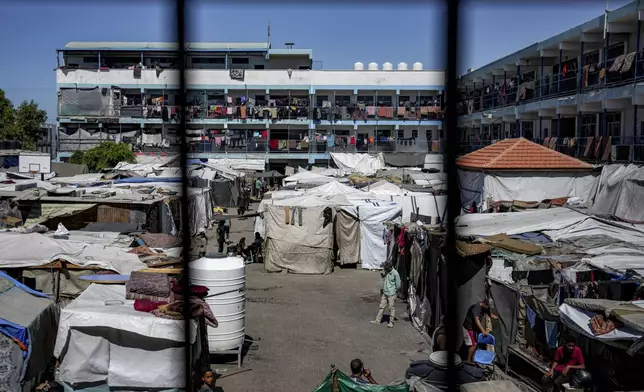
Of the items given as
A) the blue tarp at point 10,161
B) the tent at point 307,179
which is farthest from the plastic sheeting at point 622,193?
the blue tarp at point 10,161

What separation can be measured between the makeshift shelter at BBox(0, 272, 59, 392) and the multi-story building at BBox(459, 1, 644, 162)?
7528 millimetres

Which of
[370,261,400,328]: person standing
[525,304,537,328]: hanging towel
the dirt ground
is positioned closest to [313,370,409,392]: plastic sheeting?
the dirt ground

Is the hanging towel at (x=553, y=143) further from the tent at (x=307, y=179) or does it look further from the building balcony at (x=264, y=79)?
the building balcony at (x=264, y=79)

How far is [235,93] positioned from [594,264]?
2198 cm

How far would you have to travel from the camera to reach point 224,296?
6.91 meters

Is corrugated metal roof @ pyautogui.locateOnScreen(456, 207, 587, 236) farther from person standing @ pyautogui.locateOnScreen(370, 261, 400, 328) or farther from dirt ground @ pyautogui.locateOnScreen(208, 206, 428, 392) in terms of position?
dirt ground @ pyautogui.locateOnScreen(208, 206, 428, 392)

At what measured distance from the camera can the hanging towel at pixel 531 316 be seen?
21.9 ft

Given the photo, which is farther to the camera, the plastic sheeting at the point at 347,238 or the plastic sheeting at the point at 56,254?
the plastic sheeting at the point at 347,238

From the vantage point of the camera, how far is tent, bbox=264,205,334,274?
12469 millimetres

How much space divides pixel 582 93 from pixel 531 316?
9.55 metres

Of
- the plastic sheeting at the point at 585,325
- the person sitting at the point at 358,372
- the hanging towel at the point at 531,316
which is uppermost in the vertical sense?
the plastic sheeting at the point at 585,325

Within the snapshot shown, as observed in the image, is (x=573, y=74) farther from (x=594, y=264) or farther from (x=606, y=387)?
(x=606, y=387)

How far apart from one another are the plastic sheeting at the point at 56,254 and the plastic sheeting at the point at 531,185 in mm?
7977

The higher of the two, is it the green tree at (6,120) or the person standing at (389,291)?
the green tree at (6,120)
